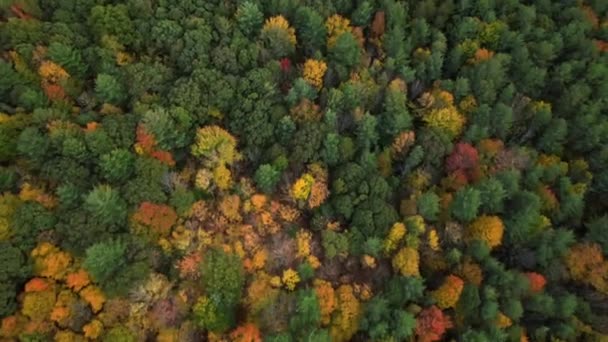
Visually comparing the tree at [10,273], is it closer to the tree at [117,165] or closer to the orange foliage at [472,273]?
the tree at [117,165]

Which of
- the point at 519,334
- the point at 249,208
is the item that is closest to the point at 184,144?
the point at 249,208

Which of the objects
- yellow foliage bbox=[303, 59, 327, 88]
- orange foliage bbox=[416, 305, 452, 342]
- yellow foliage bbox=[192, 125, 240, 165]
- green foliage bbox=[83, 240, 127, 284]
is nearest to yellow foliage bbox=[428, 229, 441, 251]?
orange foliage bbox=[416, 305, 452, 342]

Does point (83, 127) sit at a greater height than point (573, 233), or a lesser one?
lesser

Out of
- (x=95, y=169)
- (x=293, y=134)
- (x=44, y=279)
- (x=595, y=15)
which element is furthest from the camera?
(x=595, y=15)

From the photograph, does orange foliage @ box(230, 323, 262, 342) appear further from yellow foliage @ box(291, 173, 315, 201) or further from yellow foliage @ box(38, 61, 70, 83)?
yellow foliage @ box(38, 61, 70, 83)

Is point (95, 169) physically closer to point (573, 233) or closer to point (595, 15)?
point (573, 233)

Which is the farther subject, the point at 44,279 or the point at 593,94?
the point at 593,94

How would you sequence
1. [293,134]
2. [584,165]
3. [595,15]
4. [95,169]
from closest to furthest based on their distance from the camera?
1. [95,169]
2. [293,134]
3. [584,165]
4. [595,15]
